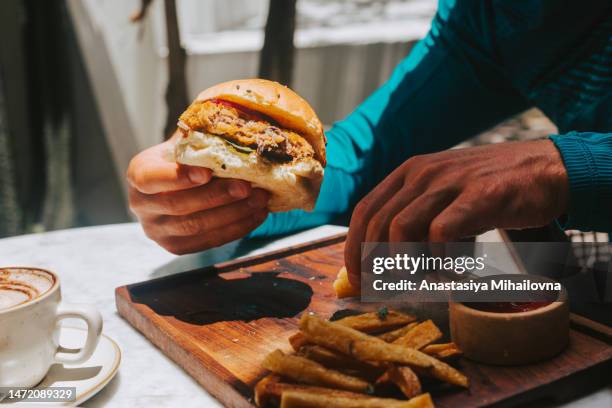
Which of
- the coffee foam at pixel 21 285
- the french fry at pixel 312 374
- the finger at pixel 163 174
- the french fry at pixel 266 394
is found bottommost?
the french fry at pixel 266 394

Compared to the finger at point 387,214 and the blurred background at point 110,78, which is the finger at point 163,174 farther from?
the blurred background at point 110,78

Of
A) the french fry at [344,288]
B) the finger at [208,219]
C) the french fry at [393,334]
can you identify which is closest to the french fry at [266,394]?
the french fry at [393,334]

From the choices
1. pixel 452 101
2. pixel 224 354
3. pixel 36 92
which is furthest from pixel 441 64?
pixel 36 92

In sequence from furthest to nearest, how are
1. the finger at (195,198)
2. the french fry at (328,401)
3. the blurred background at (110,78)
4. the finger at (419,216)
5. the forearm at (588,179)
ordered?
1. the blurred background at (110,78)
2. the finger at (195,198)
3. the forearm at (588,179)
4. the finger at (419,216)
5. the french fry at (328,401)

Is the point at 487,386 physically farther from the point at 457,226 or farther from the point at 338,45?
the point at 338,45

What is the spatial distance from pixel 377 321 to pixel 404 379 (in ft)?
0.65

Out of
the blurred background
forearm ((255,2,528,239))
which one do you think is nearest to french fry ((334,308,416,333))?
forearm ((255,2,528,239))

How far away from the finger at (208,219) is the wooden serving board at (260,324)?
0.11 meters

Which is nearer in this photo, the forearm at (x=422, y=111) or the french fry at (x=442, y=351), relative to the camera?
the french fry at (x=442, y=351)

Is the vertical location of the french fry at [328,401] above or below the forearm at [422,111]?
below

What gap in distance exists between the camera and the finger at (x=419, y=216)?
121 centimetres

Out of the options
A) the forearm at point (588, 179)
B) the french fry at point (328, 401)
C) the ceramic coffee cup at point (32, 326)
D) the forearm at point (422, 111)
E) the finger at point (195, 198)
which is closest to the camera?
the french fry at point (328, 401)

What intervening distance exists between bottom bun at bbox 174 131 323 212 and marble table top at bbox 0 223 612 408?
0.40 meters

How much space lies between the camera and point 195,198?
1.63 meters
